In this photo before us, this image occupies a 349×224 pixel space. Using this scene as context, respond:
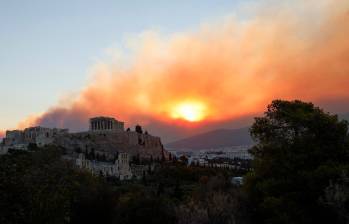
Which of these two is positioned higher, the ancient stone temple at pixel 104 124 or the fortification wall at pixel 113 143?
the ancient stone temple at pixel 104 124

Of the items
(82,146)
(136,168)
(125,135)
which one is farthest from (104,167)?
(125,135)

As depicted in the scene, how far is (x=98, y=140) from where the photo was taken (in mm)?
138500

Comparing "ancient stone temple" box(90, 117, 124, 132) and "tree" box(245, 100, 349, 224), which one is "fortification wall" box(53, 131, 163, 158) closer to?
"ancient stone temple" box(90, 117, 124, 132)

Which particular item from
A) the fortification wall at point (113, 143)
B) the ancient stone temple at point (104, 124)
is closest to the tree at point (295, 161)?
the fortification wall at point (113, 143)

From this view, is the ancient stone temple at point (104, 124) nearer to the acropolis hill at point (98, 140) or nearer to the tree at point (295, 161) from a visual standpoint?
the acropolis hill at point (98, 140)

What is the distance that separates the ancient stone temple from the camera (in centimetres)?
15151

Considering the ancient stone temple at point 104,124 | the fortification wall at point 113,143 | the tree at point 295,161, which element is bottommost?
the tree at point 295,161

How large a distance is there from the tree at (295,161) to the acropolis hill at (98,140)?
97.5 meters

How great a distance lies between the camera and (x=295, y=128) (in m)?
30.6

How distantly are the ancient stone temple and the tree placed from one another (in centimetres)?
12023

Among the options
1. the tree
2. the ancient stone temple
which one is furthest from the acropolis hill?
the tree

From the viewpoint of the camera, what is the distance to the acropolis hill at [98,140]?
425 feet

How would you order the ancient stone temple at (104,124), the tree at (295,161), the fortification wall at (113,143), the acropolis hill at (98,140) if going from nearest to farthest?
the tree at (295,161), the acropolis hill at (98,140), the fortification wall at (113,143), the ancient stone temple at (104,124)

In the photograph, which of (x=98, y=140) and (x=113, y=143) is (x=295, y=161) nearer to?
(x=113, y=143)
